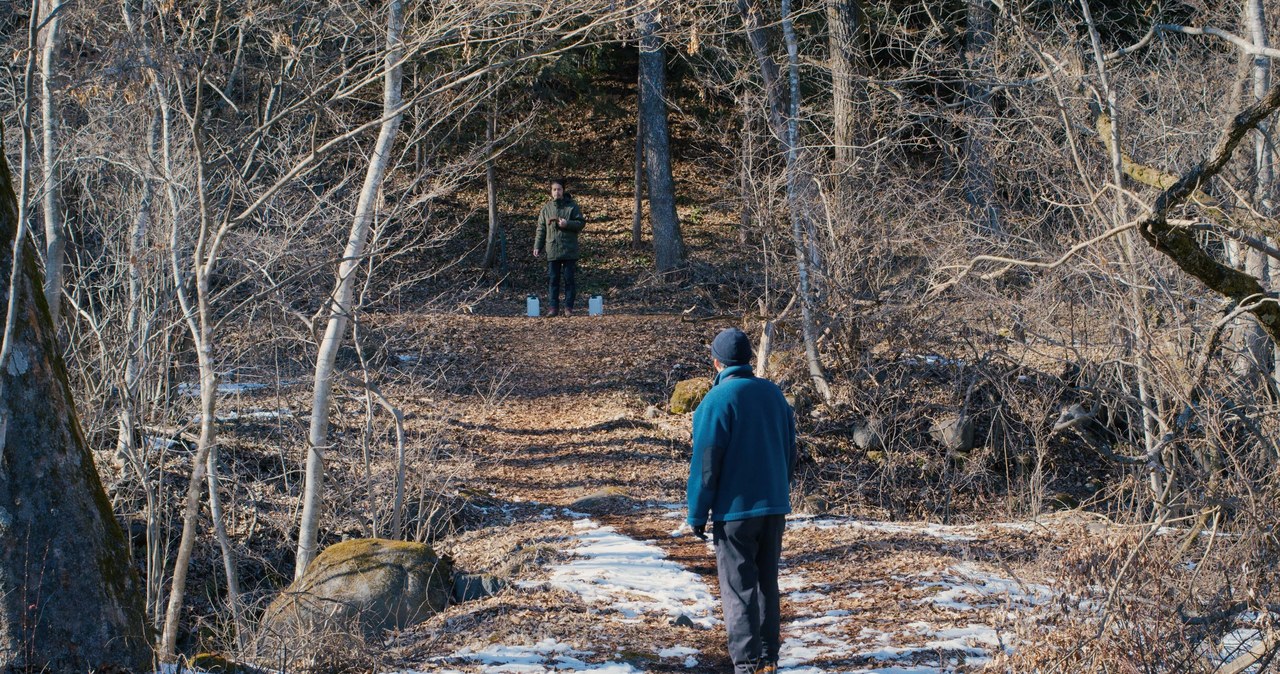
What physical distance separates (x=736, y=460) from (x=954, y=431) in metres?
7.47

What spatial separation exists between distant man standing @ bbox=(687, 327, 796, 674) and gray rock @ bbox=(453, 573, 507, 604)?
2.60m

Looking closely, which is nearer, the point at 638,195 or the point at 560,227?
the point at 560,227

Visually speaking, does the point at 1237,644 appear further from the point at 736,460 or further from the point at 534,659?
the point at 534,659

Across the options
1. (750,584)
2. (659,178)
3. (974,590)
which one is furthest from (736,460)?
(659,178)

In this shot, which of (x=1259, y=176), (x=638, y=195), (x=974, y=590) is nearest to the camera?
(x=974, y=590)

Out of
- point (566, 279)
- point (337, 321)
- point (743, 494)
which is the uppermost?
point (566, 279)

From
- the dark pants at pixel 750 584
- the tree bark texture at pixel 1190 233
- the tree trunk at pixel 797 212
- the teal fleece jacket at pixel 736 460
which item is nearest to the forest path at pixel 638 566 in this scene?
the dark pants at pixel 750 584

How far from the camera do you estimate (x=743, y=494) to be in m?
4.86

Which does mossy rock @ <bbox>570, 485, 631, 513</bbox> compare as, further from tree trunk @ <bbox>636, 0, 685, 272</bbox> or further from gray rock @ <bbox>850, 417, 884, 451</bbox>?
tree trunk @ <bbox>636, 0, 685, 272</bbox>

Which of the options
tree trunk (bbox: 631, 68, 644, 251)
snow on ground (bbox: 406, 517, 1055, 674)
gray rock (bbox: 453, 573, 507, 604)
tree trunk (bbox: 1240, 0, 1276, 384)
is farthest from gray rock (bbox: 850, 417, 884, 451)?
tree trunk (bbox: 631, 68, 644, 251)

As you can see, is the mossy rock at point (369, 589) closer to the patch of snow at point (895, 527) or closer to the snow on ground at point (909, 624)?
the snow on ground at point (909, 624)

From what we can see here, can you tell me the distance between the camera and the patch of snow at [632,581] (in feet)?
21.5

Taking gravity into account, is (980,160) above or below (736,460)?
above

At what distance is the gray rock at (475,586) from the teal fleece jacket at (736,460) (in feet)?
8.86
